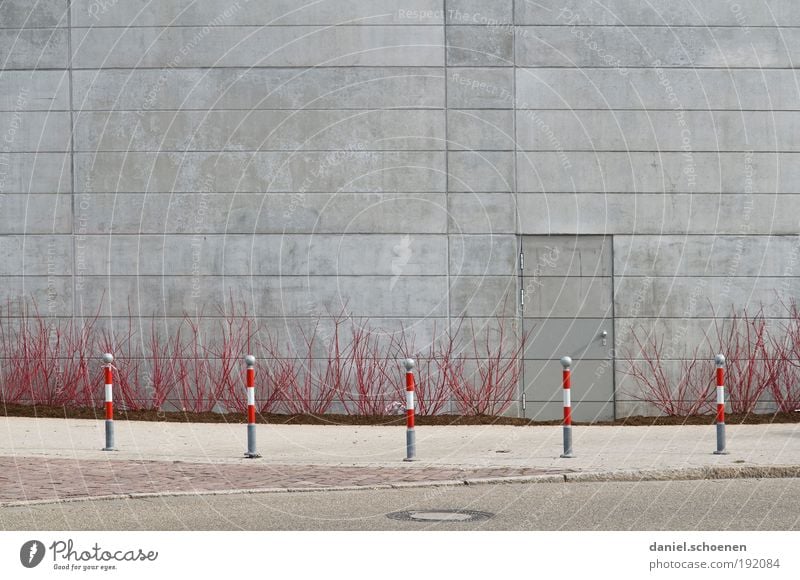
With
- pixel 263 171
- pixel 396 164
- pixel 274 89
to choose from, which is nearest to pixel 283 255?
pixel 263 171

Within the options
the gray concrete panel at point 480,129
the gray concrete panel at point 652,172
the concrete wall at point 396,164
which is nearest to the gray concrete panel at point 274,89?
the concrete wall at point 396,164

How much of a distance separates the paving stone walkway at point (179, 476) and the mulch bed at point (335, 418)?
484 centimetres

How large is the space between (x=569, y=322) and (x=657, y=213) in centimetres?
194

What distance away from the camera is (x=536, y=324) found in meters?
18.1

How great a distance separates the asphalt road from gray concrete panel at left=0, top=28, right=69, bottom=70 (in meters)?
9.91

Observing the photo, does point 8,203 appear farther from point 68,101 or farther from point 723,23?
point 723,23

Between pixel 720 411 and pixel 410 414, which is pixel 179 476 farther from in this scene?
pixel 720 411

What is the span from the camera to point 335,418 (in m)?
17.5

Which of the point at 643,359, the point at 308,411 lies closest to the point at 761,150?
the point at 643,359

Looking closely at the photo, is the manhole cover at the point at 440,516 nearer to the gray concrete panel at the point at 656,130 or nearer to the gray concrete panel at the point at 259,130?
the gray concrete panel at the point at 259,130

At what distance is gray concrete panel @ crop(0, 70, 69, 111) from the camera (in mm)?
18188

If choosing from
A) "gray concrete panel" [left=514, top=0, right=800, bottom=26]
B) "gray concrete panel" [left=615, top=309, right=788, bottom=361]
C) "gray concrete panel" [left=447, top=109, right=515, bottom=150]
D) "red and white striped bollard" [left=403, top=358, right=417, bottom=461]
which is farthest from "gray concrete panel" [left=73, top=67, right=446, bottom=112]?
"red and white striped bollard" [left=403, top=358, right=417, bottom=461]

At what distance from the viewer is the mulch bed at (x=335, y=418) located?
17.1 meters
